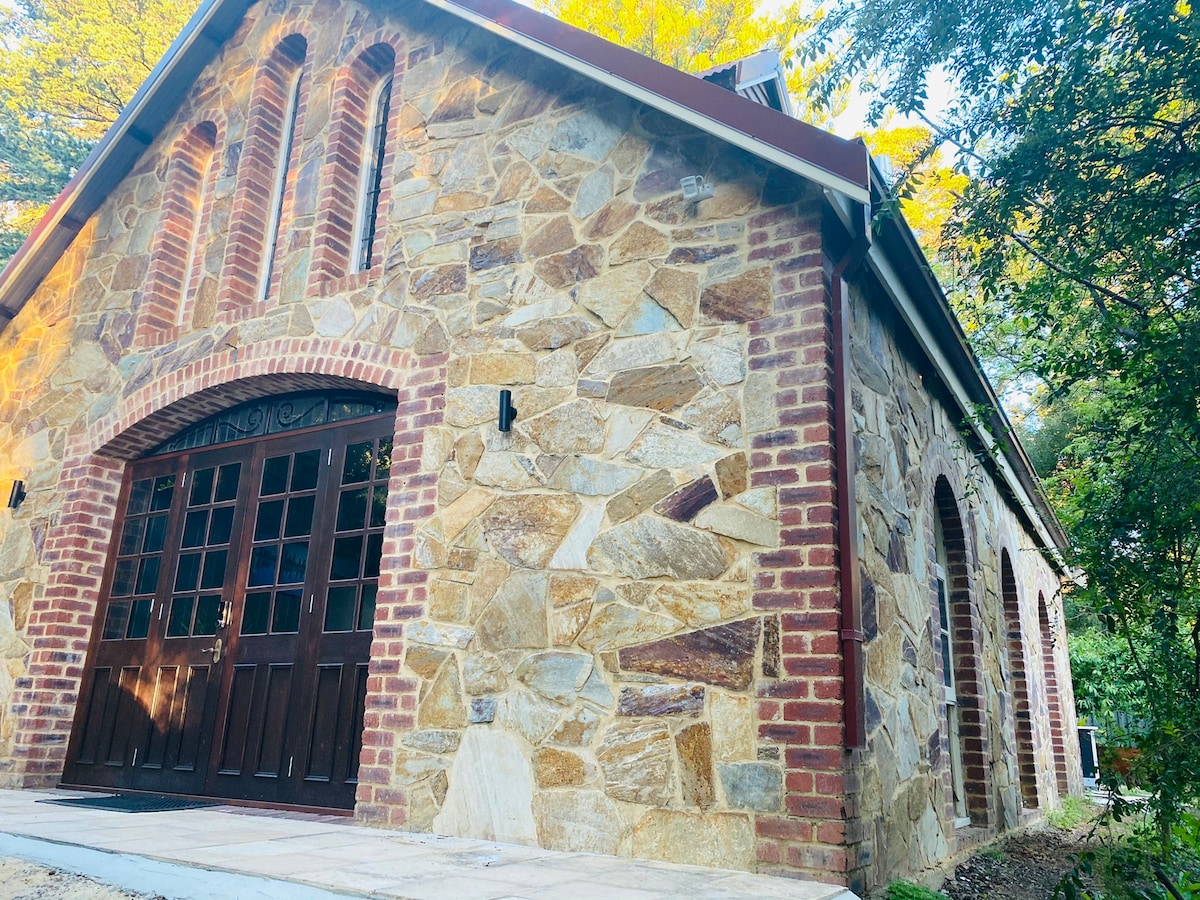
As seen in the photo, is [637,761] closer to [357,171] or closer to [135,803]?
[135,803]

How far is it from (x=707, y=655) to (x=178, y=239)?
5958mm

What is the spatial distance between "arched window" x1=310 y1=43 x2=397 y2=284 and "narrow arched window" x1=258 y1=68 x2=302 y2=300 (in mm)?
583

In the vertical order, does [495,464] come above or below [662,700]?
above

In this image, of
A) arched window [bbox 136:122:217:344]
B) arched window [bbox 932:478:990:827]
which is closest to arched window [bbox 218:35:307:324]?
arched window [bbox 136:122:217:344]

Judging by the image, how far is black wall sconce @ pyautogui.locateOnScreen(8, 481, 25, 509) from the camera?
7789 mm

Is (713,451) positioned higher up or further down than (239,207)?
further down

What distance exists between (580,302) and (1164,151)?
318 cm

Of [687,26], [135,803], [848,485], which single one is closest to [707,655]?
[848,485]

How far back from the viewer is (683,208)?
5309mm

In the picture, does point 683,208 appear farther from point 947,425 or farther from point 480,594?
point 947,425

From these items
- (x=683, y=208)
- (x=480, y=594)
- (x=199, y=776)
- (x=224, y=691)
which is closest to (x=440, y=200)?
(x=683, y=208)

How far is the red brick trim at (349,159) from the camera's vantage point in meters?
6.73

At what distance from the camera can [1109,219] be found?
4992 mm

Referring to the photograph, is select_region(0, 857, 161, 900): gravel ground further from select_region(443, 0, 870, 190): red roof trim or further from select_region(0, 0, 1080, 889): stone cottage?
select_region(443, 0, 870, 190): red roof trim
